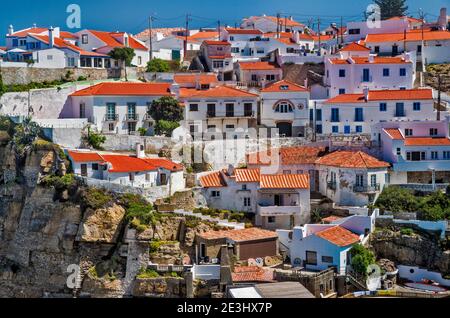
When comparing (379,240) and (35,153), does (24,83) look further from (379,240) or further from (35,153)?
(379,240)

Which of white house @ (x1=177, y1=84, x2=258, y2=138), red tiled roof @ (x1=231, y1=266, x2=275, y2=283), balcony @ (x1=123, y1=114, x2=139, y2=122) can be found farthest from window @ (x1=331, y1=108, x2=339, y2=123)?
red tiled roof @ (x1=231, y1=266, x2=275, y2=283)

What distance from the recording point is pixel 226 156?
140ft

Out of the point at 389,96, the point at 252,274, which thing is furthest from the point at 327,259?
the point at 389,96

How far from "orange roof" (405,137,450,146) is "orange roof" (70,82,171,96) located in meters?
14.6

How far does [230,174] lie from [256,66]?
16503 millimetres

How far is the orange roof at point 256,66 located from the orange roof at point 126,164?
630 inches

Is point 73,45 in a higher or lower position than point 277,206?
higher

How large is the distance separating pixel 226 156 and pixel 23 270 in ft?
39.4

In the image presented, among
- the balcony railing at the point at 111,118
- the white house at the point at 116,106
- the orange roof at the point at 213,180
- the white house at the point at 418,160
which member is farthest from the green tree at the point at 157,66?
the white house at the point at 418,160

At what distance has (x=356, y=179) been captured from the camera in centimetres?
3900

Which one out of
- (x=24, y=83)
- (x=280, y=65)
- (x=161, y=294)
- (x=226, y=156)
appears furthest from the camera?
(x=280, y=65)

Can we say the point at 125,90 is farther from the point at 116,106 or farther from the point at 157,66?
the point at 157,66

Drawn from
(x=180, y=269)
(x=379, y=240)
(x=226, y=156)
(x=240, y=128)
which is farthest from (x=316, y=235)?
(x=240, y=128)

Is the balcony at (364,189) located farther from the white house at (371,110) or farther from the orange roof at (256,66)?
the orange roof at (256,66)
